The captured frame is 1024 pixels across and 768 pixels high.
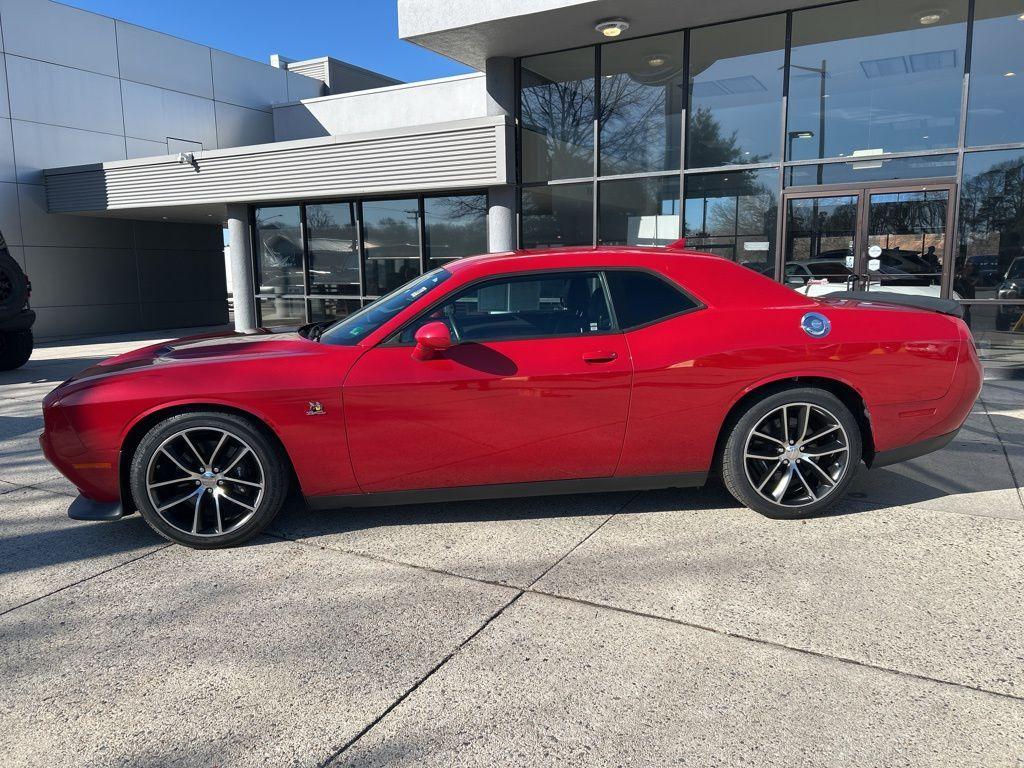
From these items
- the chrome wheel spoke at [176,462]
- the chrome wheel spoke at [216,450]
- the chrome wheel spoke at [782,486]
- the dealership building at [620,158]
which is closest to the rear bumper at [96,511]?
the chrome wheel spoke at [176,462]

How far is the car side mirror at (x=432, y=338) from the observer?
344 centimetres

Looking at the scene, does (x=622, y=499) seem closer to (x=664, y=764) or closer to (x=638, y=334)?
(x=638, y=334)

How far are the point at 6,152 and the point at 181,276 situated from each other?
5.50 metres

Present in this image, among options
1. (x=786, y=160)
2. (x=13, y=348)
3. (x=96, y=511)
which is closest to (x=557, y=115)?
(x=786, y=160)

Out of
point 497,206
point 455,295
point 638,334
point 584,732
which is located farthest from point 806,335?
point 497,206

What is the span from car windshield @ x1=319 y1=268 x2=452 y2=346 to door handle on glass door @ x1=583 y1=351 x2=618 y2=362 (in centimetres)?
90

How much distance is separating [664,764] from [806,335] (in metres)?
2.50

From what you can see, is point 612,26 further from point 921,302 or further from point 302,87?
point 302,87

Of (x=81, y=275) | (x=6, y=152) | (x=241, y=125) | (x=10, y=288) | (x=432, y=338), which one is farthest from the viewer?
(x=241, y=125)

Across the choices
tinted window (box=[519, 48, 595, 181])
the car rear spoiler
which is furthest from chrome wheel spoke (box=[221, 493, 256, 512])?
tinted window (box=[519, 48, 595, 181])

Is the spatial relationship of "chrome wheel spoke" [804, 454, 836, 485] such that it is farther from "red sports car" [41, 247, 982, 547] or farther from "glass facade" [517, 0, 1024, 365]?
"glass facade" [517, 0, 1024, 365]

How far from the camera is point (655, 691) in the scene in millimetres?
2359

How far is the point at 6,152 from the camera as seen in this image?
15.4 meters

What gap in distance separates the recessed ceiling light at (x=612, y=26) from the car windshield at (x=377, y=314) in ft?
23.7
